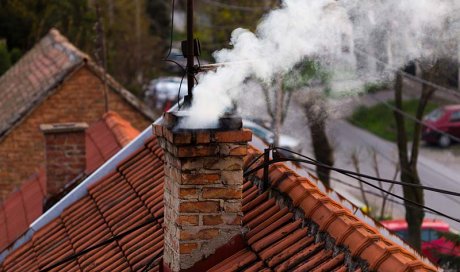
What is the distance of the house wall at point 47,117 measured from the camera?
16344 mm

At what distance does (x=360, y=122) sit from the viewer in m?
33.7

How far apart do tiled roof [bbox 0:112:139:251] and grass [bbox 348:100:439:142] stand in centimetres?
2136

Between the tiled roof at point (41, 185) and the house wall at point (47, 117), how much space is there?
149 inches

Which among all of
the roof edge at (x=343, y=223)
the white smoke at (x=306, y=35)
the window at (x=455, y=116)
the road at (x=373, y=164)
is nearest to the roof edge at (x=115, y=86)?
the road at (x=373, y=164)

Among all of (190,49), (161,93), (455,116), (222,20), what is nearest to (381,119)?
(455,116)

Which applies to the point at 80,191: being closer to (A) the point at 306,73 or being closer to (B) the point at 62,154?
(B) the point at 62,154

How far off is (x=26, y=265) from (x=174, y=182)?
3.33 meters

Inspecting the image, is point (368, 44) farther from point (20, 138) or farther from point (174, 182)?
point (20, 138)

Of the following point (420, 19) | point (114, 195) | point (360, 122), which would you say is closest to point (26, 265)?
point (114, 195)

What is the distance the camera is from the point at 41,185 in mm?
11984

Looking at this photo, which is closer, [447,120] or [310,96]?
[310,96]

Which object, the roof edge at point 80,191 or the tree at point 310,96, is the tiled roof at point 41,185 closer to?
the roof edge at point 80,191

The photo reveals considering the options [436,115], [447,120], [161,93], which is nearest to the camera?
[447,120]

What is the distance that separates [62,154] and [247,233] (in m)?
5.75
